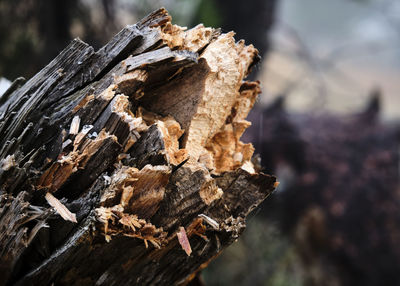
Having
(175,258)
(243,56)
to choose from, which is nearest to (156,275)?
(175,258)

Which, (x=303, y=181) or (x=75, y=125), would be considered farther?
(x=303, y=181)

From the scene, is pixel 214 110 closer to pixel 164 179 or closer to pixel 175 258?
pixel 164 179

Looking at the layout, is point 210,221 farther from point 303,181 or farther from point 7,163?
point 303,181

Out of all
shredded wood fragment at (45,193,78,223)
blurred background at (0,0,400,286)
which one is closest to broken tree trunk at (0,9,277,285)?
shredded wood fragment at (45,193,78,223)

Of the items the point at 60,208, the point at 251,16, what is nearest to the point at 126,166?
the point at 60,208

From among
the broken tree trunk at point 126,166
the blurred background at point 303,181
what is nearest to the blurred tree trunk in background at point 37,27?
the blurred background at point 303,181

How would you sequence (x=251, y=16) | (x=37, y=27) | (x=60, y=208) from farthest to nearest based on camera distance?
(x=251, y=16) → (x=37, y=27) → (x=60, y=208)

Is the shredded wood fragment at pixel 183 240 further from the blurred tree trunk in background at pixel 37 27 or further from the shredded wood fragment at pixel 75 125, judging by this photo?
the blurred tree trunk in background at pixel 37 27
